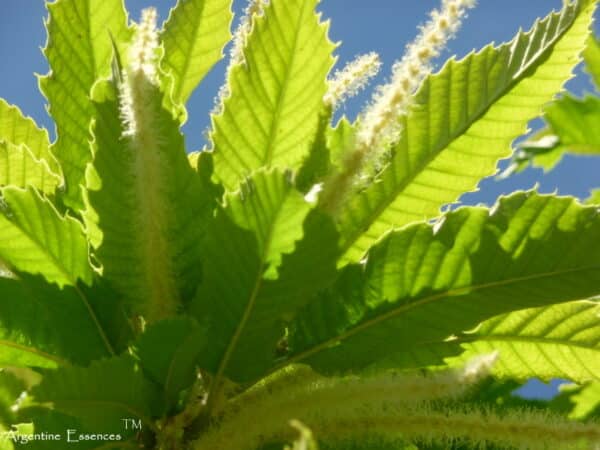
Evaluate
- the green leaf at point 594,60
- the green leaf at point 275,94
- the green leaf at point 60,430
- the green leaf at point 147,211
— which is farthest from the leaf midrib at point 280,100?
the green leaf at point 594,60

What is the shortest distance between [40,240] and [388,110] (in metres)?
0.56

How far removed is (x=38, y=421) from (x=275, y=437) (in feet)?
1.17

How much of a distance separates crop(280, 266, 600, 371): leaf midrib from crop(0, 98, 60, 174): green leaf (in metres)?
0.81

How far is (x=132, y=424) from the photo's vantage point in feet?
4.08

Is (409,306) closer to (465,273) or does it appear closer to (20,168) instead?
(465,273)

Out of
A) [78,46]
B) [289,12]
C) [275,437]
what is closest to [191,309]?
[275,437]

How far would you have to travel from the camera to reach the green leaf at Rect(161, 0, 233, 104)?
1721mm

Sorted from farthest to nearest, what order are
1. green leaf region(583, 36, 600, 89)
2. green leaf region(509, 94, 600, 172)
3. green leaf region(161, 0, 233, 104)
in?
green leaf region(583, 36, 600, 89) → green leaf region(509, 94, 600, 172) → green leaf region(161, 0, 233, 104)

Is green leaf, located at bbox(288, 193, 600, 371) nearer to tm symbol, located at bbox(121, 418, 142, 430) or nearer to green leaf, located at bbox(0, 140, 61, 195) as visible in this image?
tm symbol, located at bbox(121, 418, 142, 430)

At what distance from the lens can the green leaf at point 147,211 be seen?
1.18 metres

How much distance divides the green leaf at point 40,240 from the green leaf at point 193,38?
1.82 ft

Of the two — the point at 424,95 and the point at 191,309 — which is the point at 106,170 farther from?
the point at 424,95

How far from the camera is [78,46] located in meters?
1.57

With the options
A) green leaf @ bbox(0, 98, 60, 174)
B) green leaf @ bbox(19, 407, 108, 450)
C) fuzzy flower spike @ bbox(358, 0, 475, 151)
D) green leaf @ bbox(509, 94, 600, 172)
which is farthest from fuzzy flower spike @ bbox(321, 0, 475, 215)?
green leaf @ bbox(509, 94, 600, 172)
